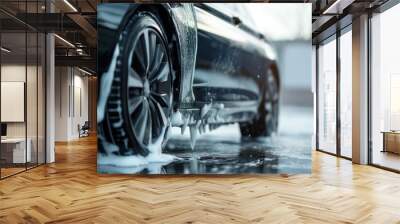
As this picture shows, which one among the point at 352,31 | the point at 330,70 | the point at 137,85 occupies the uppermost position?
the point at 352,31

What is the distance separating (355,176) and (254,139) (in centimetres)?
183

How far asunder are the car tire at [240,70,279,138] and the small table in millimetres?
2572

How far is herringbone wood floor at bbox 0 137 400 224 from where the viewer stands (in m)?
3.63

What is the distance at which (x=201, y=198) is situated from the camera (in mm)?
4461

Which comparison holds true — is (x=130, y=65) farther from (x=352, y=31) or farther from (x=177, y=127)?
(x=352, y=31)

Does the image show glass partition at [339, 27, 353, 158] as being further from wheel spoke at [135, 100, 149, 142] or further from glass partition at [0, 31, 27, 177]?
glass partition at [0, 31, 27, 177]

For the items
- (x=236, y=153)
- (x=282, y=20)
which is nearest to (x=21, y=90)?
(x=236, y=153)

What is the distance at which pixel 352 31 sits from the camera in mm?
7871

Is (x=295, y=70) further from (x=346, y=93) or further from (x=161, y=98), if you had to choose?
(x=346, y=93)

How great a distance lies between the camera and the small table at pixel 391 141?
678 cm

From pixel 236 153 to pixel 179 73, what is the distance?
162 cm

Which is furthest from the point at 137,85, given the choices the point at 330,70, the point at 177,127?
the point at 330,70

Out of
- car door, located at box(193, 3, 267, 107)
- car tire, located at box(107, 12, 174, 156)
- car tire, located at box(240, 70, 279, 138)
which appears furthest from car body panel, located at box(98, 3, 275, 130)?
car tire, located at box(107, 12, 174, 156)

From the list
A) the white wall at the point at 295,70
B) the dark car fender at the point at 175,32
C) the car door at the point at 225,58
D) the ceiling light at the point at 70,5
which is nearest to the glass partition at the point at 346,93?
the white wall at the point at 295,70
